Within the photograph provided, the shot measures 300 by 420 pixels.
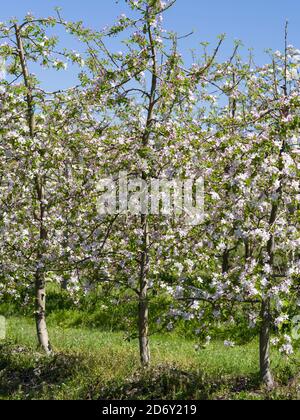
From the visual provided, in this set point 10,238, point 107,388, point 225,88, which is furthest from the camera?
point 10,238

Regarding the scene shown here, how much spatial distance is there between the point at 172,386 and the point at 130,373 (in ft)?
3.85

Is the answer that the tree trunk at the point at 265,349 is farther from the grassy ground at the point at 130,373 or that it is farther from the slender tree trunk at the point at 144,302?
the slender tree trunk at the point at 144,302

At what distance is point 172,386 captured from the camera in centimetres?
912

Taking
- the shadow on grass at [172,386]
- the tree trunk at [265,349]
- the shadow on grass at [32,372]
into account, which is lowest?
the shadow on grass at [32,372]

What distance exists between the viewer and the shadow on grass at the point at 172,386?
8.88 m

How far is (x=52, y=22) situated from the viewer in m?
11.6

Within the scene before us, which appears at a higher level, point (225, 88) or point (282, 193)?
point (225, 88)

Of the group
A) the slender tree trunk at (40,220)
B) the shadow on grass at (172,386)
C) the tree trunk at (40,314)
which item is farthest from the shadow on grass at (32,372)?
the shadow on grass at (172,386)

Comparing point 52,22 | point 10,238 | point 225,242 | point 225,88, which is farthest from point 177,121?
point 10,238

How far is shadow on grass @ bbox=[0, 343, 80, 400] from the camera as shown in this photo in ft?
33.3

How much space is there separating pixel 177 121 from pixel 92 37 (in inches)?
99.5

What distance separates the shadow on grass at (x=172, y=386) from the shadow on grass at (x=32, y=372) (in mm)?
1165

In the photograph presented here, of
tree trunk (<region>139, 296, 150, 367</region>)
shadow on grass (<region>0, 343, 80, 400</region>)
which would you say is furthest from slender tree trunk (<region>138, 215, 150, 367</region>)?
shadow on grass (<region>0, 343, 80, 400</region>)
